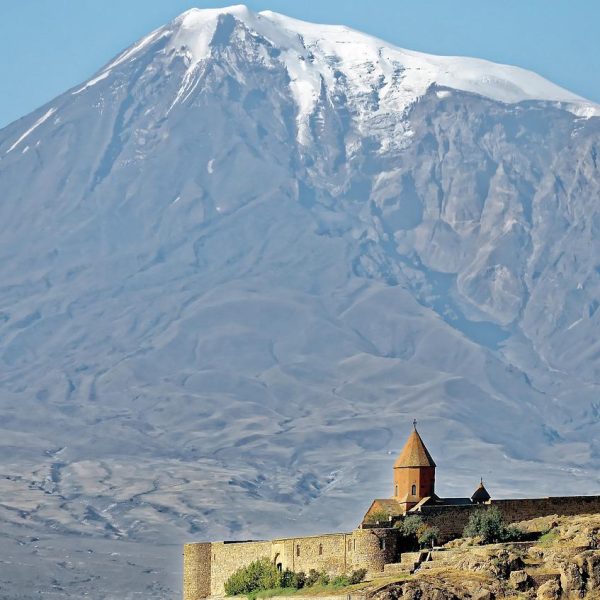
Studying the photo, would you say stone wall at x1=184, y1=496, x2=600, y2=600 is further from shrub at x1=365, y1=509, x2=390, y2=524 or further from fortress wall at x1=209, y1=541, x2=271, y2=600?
shrub at x1=365, y1=509, x2=390, y2=524

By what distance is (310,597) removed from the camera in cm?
8138

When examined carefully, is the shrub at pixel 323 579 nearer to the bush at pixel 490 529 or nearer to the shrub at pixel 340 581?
the shrub at pixel 340 581

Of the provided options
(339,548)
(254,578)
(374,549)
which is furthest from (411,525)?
(254,578)

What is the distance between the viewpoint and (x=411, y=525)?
85.0 meters

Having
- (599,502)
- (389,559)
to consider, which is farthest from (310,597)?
(599,502)

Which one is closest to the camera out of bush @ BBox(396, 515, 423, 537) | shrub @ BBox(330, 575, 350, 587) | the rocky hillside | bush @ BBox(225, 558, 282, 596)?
the rocky hillside

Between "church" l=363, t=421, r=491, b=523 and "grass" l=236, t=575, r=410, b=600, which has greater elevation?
"church" l=363, t=421, r=491, b=523

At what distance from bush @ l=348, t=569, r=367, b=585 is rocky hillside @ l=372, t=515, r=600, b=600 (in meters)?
3.48

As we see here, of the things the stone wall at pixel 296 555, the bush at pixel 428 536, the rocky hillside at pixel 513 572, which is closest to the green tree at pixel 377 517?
the stone wall at pixel 296 555

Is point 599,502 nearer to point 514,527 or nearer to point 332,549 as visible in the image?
point 514,527

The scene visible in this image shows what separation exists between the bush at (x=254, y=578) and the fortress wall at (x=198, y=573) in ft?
8.62

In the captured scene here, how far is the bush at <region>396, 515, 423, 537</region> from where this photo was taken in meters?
84.6

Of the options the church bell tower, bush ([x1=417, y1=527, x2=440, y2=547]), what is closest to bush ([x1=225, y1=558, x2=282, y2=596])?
bush ([x1=417, y1=527, x2=440, y2=547])

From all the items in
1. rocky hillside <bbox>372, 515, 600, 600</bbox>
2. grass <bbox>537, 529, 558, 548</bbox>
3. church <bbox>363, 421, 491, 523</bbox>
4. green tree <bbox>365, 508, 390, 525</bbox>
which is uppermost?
church <bbox>363, 421, 491, 523</bbox>
